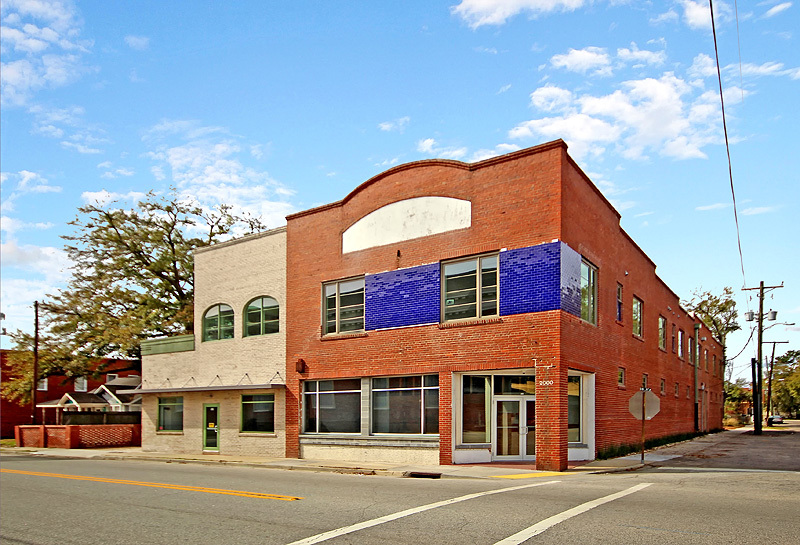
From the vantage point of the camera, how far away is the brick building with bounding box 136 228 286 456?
26.7 m

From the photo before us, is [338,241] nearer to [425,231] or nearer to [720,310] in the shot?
[425,231]

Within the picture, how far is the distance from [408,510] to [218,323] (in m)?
20.3

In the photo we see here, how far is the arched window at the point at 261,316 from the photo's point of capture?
26.9m

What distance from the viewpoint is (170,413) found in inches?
1224

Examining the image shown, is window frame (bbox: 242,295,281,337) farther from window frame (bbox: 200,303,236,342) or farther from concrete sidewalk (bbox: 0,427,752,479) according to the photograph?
concrete sidewalk (bbox: 0,427,752,479)

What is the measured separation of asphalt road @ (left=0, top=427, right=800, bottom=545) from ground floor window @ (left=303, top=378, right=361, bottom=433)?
665 centimetres

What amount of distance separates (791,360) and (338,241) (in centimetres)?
10375

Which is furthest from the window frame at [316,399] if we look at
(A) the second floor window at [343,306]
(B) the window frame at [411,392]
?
(A) the second floor window at [343,306]

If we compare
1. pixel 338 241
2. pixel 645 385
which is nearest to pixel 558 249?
pixel 338 241

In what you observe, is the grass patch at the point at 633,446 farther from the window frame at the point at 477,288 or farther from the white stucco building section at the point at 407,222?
the white stucco building section at the point at 407,222

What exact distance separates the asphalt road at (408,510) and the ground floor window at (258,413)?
9.43 m

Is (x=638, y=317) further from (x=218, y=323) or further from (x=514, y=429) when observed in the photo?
(x=218, y=323)

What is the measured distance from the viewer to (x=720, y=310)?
2694 inches

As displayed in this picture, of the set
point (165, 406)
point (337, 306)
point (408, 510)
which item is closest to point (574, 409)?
point (337, 306)
